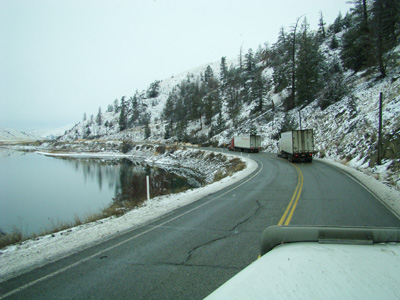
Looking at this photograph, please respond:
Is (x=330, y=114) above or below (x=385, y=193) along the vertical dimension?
above

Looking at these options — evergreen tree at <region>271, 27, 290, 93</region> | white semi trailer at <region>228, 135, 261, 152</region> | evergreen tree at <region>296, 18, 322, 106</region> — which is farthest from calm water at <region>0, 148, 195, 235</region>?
evergreen tree at <region>271, 27, 290, 93</region>

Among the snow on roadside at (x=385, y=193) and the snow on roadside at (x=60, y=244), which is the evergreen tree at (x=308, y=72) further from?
the snow on roadside at (x=60, y=244)

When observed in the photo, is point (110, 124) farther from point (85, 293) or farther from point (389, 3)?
point (85, 293)

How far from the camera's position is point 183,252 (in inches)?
195

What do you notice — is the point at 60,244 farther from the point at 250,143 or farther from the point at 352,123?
the point at 250,143

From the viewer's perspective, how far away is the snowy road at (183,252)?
12.1 ft

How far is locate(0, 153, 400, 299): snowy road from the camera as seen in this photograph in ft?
12.1

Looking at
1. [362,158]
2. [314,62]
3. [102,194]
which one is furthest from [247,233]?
[314,62]

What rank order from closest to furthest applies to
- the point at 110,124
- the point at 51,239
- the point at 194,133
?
the point at 51,239
the point at 194,133
the point at 110,124

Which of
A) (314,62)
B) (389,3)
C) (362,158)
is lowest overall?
(362,158)

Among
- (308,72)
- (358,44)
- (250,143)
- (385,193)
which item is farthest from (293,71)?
(385,193)

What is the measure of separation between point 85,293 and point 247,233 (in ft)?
12.9

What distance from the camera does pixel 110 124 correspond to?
490ft

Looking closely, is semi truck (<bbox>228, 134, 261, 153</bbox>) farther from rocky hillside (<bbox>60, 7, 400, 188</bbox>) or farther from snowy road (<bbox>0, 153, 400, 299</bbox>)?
snowy road (<bbox>0, 153, 400, 299</bbox>)
